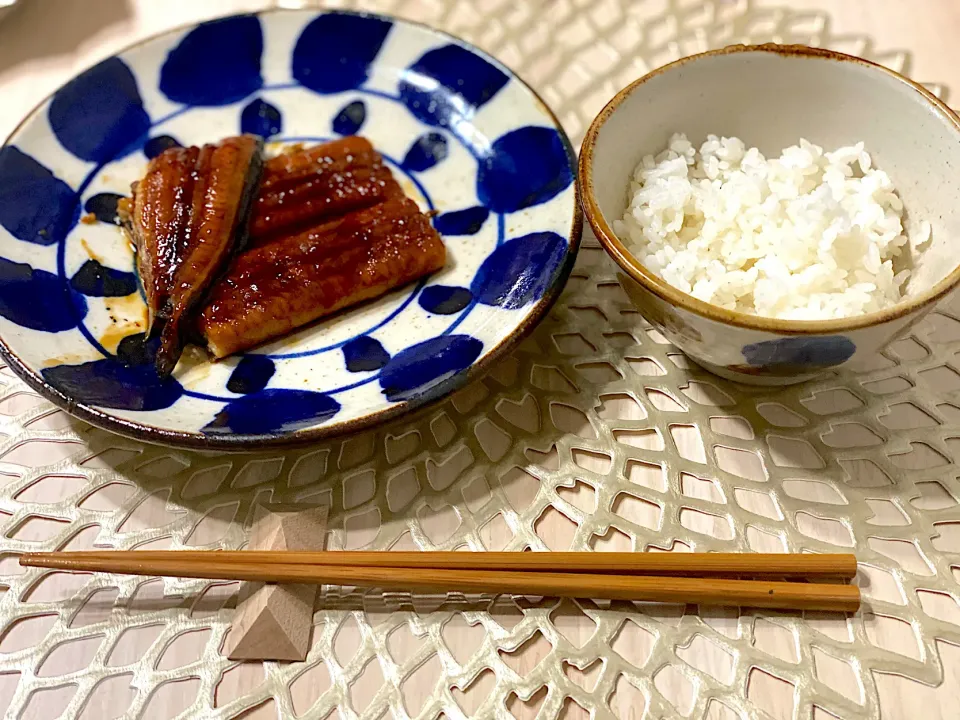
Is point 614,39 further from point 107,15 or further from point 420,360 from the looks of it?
point 107,15

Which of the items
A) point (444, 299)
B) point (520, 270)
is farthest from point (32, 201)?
point (520, 270)

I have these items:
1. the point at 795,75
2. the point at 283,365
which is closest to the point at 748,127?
the point at 795,75

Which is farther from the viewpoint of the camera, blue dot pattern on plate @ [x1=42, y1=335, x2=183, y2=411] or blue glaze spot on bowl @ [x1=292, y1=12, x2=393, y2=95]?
blue glaze spot on bowl @ [x1=292, y1=12, x2=393, y2=95]

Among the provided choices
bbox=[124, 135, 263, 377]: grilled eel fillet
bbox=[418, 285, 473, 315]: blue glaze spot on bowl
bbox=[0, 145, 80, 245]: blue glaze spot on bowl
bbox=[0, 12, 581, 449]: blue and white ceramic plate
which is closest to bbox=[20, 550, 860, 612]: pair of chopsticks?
bbox=[0, 12, 581, 449]: blue and white ceramic plate

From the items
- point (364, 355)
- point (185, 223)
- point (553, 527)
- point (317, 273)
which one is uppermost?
point (185, 223)

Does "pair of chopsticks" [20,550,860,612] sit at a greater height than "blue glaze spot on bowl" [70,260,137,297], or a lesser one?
lesser

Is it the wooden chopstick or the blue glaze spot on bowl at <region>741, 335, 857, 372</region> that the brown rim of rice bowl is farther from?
the wooden chopstick

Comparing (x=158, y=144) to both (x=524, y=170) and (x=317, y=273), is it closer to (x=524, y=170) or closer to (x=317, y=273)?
(x=317, y=273)
